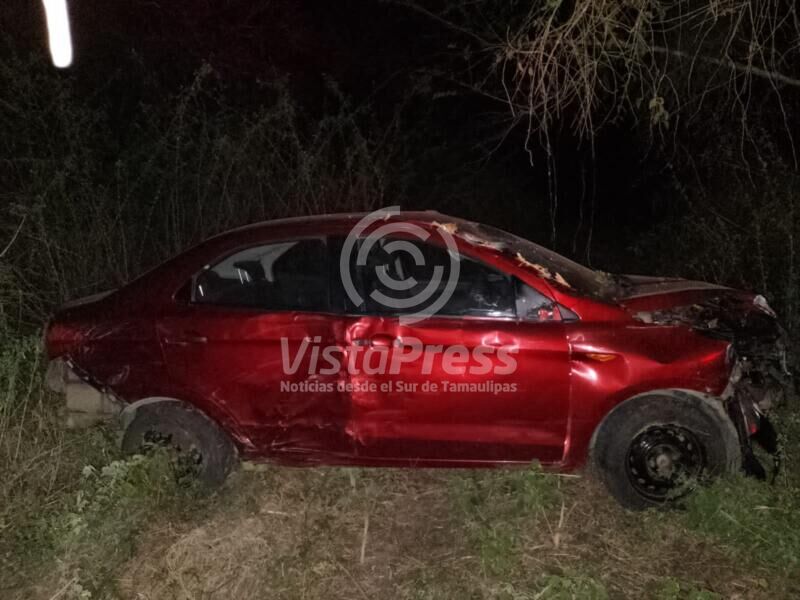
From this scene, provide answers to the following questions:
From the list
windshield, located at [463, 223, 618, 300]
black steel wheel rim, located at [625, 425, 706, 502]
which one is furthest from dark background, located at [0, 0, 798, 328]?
black steel wheel rim, located at [625, 425, 706, 502]

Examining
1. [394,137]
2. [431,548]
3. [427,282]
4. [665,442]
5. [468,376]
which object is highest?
[394,137]

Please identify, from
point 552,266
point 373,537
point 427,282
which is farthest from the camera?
point 552,266

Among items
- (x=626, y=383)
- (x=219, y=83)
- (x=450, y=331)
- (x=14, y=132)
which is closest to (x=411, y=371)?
(x=450, y=331)

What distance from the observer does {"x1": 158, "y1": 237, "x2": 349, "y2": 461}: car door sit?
163 inches

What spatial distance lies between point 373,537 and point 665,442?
1564 mm

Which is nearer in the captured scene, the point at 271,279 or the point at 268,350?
the point at 268,350

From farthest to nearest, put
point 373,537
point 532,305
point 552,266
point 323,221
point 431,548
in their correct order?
point 552,266
point 323,221
point 532,305
point 373,537
point 431,548

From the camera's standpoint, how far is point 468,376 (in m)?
4.02

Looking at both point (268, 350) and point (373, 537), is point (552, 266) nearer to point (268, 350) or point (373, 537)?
point (268, 350)

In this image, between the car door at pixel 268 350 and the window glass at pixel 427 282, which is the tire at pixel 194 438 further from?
the window glass at pixel 427 282

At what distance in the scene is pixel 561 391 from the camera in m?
4.00

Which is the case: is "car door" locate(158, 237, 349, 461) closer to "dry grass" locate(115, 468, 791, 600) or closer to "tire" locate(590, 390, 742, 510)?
"dry grass" locate(115, 468, 791, 600)

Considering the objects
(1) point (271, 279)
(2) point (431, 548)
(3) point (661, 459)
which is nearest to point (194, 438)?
(1) point (271, 279)

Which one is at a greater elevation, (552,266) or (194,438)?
(552,266)
